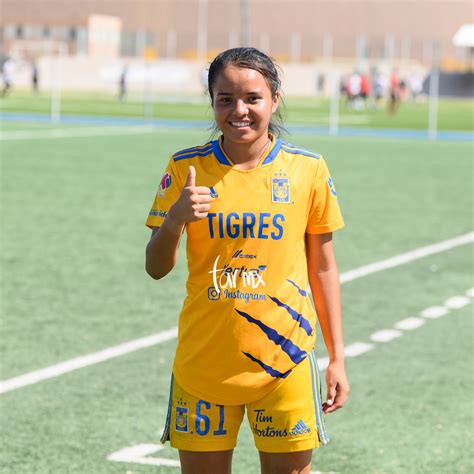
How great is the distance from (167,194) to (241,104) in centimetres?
38

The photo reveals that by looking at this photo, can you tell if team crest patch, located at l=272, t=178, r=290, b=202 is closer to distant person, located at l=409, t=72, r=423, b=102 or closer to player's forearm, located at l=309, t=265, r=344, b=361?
player's forearm, located at l=309, t=265, r=344, b=361

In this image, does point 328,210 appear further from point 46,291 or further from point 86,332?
point 46,291

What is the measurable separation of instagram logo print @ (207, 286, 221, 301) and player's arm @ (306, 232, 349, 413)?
0.38m

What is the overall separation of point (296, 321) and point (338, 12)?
93.6 meters

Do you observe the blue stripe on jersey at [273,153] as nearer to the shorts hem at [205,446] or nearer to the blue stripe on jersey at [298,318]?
the blue stripe on jersey at [298,318]

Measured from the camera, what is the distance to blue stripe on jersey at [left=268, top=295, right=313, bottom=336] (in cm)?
377

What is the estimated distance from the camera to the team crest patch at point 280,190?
Result: 377cm

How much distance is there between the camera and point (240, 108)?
3693 mm

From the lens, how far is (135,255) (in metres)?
11.5

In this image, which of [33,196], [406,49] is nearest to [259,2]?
[406,49]

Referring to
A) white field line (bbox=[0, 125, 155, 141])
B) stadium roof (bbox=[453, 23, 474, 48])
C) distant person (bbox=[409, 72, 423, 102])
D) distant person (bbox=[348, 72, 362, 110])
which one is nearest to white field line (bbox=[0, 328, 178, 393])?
white field line (bbox=[0, 125, 155, 141])

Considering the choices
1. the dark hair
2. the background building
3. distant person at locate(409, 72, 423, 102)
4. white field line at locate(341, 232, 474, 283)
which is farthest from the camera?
the background building

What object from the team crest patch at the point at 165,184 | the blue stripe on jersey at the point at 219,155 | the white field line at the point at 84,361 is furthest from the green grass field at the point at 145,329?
the blue stripe on jersey at the point at 219,155

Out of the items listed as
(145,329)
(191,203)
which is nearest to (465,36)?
(145,329)
